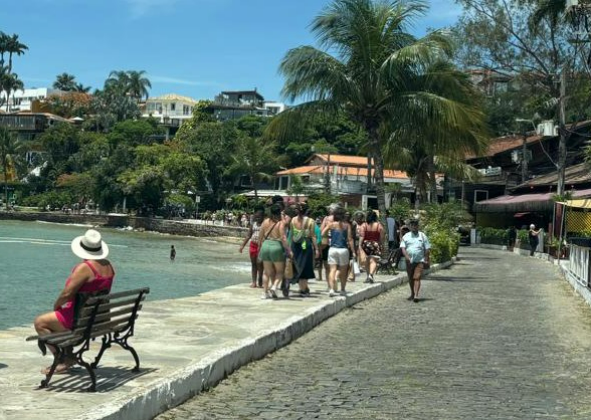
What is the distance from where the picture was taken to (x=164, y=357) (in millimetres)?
8211

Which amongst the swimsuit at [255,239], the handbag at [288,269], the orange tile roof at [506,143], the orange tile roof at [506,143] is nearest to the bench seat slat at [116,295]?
the handbag at [288,269]

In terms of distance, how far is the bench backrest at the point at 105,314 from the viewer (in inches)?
253

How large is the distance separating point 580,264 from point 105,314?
14.4 meters

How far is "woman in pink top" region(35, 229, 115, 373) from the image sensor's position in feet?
22.2

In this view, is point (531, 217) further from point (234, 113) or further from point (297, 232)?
point (234, 113)

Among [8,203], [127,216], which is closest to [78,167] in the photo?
[8,203]

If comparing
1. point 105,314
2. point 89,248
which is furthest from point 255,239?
point 105,314

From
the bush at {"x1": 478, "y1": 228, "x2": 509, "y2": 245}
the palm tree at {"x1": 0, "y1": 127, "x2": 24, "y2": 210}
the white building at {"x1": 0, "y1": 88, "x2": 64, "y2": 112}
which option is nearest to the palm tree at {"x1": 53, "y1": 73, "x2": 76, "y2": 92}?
the white building at {"x1": 0, "y1": 88, "x2": 64, "y2": 112}

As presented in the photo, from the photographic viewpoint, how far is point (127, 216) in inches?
3132

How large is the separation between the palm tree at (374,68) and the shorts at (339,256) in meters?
9.13

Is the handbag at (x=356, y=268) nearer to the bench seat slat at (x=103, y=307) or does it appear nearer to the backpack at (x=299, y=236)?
the backpack at (x=299, y=236)

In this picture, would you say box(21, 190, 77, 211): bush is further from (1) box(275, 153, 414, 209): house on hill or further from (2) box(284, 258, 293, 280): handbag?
(2) box(284, 258, 293, 280): handbag

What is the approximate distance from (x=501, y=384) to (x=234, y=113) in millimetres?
118700

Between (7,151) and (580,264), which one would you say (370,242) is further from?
(7,151)
